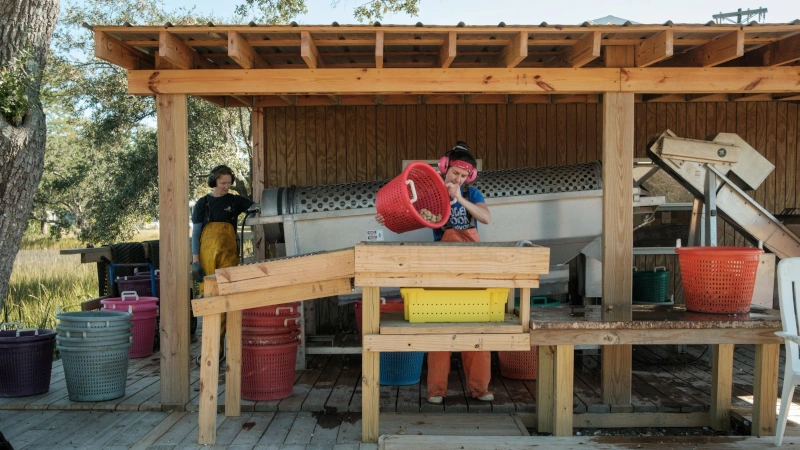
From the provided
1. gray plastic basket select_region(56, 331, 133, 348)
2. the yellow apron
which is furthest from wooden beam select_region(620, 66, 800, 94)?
gray plastic basket select_region(56, 331, 133, 348)

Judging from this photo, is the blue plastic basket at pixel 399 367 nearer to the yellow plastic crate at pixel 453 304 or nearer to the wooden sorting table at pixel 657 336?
the wooden sorting table at pixel 657 336

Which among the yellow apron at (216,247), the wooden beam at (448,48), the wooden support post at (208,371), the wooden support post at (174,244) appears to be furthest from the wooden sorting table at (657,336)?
the yellow apron at (216,247)

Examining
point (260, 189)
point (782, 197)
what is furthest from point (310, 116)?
point (782, 197)

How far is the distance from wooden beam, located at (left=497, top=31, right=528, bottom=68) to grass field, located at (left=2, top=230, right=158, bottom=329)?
225 inches

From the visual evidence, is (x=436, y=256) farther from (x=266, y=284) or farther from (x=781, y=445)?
(x=781, y=445)

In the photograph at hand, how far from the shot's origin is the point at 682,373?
6594 millimetres

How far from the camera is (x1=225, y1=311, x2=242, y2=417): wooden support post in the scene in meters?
5.25

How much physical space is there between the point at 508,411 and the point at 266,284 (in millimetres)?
2059

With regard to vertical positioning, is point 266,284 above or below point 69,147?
below

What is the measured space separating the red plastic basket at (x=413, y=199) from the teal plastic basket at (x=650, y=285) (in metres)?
2.90

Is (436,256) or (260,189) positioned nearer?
(436,256)

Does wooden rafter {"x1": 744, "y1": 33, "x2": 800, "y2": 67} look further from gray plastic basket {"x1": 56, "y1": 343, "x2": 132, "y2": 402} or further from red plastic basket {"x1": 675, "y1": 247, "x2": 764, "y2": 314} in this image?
gray plastic basket {"x1": 56, "y1": 343, "x2": 132, "y2": 402}

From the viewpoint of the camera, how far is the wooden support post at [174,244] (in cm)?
536

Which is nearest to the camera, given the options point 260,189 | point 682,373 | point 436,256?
point 436,256
